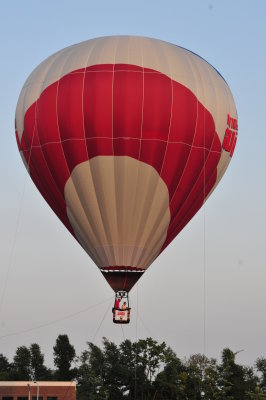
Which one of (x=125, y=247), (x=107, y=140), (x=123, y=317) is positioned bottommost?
(x=123, y=317)

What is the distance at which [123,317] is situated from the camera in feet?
189

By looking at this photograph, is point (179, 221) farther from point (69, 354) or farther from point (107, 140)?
point (69, 354)

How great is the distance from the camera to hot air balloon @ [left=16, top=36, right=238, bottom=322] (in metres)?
57.0

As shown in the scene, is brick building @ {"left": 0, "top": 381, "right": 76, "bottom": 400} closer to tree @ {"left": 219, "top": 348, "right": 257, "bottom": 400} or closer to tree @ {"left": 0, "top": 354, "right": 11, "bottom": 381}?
tree @ {"left": 219, "top": 348, "right": 257, "bottom": 400}

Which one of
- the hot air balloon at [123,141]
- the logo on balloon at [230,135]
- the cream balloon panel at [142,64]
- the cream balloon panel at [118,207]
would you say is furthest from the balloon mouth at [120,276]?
the cream balloon panel at [142,64]

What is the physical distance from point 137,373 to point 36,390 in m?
15.9

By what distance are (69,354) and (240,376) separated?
76.8ft

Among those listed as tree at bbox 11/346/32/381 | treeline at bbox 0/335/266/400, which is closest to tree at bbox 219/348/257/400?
treeline at bbox 0/335/266/400

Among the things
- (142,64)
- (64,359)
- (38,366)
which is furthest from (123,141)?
(38,366)

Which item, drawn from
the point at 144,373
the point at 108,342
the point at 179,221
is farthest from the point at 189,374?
the point at 179,221

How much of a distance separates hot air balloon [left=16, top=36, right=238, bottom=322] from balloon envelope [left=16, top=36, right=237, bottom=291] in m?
0.05

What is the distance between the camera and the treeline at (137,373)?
127m

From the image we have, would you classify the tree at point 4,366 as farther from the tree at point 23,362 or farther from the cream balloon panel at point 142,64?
the cream balloon panel at point 142,64

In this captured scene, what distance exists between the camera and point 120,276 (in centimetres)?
5847
